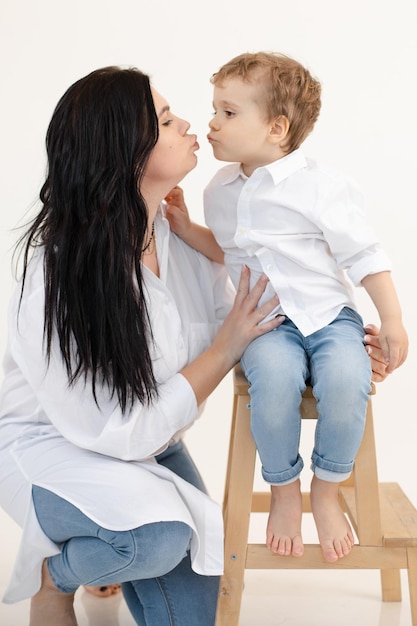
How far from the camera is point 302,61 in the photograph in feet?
10.9

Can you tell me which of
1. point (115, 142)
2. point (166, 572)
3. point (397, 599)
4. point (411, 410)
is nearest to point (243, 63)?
point (115, 142)

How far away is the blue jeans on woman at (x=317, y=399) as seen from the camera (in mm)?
1869

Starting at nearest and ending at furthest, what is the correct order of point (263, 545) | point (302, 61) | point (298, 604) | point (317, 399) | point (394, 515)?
point (317, 399) → point (263, 545) → point (394, 515) → point (298, 604) → point (302, 61)

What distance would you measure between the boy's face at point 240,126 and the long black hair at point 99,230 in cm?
17

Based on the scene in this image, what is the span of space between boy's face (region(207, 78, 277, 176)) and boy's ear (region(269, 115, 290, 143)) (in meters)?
0.01

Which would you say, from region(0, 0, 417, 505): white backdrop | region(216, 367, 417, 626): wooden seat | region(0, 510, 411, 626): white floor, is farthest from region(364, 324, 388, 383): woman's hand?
region(0, 0, 417, 505): white backdrop

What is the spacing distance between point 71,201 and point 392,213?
167 centimetres

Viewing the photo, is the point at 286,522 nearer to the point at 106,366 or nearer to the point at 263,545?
the point at 263,545

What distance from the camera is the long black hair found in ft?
6.34

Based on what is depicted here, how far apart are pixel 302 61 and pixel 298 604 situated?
180 cm

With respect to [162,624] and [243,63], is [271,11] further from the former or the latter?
[162,624]

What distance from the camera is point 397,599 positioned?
240cm

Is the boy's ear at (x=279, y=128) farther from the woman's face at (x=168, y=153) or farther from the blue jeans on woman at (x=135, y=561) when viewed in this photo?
the blue jeans on woman at (x=135, y=561)

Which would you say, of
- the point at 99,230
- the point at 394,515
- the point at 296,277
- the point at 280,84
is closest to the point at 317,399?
the point at 296,277
